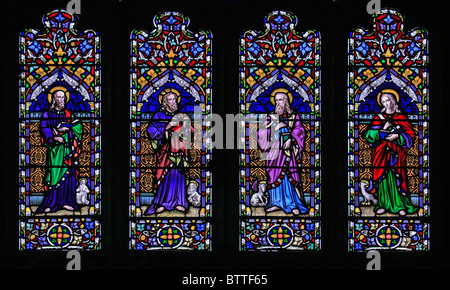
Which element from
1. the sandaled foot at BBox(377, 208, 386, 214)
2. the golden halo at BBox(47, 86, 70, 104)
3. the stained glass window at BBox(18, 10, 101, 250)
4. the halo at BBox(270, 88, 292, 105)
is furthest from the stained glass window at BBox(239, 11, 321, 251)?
the golden halo at BBox(47, 86, 70, 104)

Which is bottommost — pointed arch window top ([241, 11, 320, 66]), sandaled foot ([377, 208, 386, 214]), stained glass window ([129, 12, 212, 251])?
sandaled foot ([377, 208, 386, 214])

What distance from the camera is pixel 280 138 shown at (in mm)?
8258

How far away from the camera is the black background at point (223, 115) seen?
8.02 m

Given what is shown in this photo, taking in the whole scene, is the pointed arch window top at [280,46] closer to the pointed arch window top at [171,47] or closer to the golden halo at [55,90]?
the pointed arch window top at [171,47]

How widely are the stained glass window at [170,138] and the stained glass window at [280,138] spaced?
474mm

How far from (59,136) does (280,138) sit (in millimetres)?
2615

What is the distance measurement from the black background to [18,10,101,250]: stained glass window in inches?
4.2

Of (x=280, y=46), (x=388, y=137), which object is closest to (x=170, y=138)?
(x=280, y=46)

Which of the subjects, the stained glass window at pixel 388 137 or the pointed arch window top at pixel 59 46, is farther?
the pointed arch window top at pixel 59 46

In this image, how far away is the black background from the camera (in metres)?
8.02

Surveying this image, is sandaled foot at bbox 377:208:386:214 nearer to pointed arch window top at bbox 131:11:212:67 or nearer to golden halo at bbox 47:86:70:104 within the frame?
pointed arch window top at bbox 131:11:212:67

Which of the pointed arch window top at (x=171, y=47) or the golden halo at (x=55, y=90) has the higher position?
the pointed arch window top at (x=171, y=47)

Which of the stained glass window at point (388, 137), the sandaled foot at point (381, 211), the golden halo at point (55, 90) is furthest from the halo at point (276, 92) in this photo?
the golden halo at point (55, 90)

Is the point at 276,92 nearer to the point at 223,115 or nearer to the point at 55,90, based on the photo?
the point at 223,115
